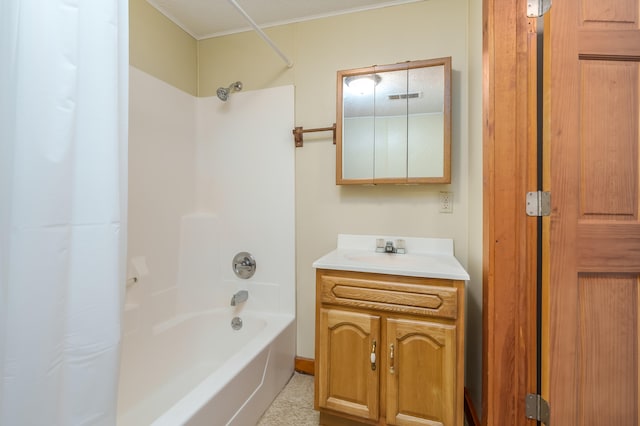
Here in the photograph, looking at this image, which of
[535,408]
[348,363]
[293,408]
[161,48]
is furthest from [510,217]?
[161,48]

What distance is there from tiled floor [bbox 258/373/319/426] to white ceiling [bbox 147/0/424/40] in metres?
2.44

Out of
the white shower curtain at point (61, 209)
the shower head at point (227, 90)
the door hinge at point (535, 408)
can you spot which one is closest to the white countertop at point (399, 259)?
the door hinge at point (535, 408)

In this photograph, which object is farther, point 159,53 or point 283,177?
point 283,177

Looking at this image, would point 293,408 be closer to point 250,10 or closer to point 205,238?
point 205,238

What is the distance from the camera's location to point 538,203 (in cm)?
107

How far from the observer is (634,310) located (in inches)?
38.6

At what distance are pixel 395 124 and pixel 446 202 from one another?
22.3 inches

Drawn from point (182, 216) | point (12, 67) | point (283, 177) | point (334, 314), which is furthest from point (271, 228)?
point (12, 67)

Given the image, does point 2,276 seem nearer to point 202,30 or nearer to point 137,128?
point 137,128

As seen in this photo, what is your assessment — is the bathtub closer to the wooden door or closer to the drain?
the drain

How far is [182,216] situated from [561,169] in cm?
211

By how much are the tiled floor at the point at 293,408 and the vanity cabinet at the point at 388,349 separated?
0.11 meters

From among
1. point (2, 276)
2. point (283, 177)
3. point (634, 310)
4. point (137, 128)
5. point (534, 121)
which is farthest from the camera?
point (283, 177)

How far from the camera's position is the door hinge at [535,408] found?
1.06m
